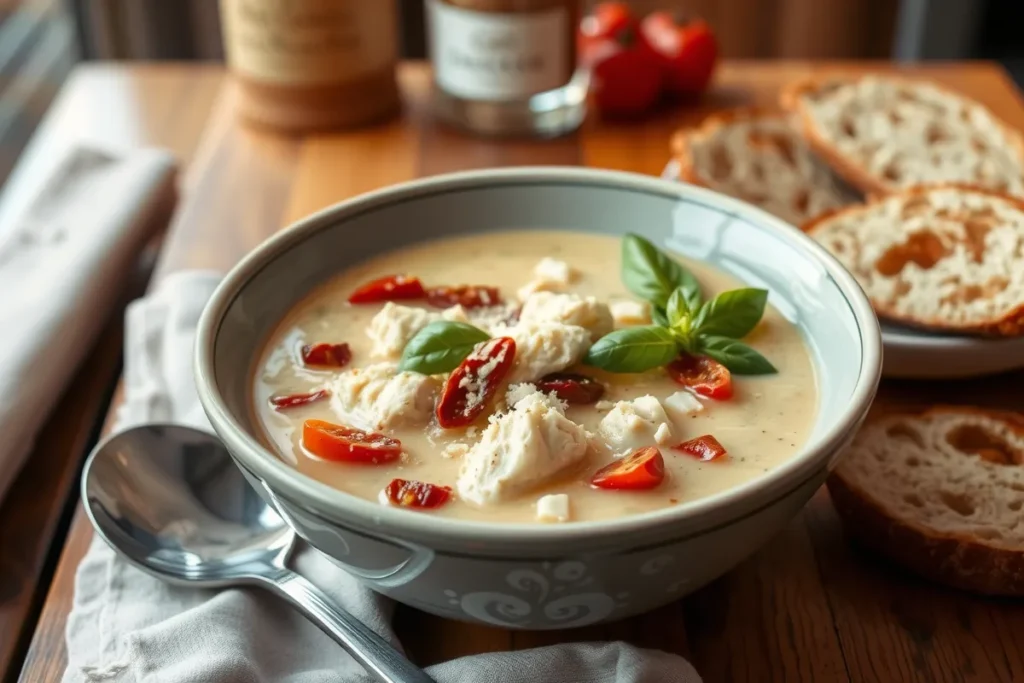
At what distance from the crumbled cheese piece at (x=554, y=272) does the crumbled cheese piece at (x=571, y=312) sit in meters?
0.15

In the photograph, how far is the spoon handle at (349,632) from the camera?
1.37 m

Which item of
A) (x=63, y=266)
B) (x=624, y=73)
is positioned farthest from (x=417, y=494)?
(x=624, y=73)

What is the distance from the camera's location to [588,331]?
166 centimetres

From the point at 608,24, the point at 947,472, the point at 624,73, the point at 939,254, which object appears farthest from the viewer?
the point at 608,24

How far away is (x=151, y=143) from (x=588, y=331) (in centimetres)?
185

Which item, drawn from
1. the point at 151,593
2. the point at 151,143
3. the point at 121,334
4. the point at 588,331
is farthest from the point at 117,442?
the point at 151,143

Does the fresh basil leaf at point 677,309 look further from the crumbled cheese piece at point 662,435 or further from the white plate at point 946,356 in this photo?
the white plate at point 946,356

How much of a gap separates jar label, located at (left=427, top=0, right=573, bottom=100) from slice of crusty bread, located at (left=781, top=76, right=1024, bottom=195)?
1.90 ft

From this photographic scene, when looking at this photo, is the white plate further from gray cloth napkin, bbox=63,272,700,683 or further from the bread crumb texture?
gray cloth napkin, bbox=63,272,700,683

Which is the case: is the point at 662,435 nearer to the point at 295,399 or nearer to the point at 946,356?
the point at 295,399

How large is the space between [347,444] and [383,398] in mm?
94

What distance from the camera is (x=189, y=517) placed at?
170cm

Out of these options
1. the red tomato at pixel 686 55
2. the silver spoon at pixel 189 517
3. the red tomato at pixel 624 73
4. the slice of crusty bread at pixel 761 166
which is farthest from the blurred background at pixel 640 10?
the silver spoon at pixel 189 517

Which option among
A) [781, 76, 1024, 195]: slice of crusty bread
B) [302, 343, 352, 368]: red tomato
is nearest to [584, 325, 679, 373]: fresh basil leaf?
[302, 343, 352, 368]: red tomato
